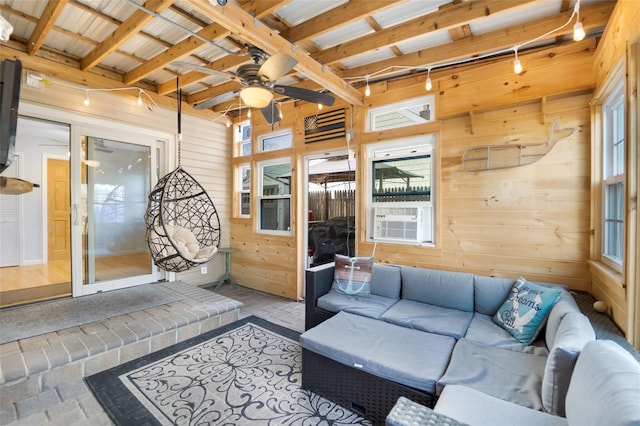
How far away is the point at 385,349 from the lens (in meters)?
1.87

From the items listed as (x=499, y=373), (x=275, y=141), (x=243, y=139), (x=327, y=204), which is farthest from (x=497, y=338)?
(x=243, y=139)

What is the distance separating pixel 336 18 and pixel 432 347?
2660mm

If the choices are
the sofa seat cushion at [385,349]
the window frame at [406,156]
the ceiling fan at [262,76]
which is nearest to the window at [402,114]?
the window frame at [406,156]

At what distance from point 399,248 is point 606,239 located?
1.78 m

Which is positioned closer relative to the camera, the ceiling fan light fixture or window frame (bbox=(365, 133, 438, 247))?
the ceiling fan light fixture

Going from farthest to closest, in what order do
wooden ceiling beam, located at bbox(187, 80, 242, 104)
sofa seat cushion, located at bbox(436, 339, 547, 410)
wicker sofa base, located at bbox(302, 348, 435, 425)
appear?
wooden ceiling beam, located at bbox(187, 80, 242, 104)
wicker sofa base, located at bbox(302, 348, 435, 425)
sofa seat cushion, located at bbox(436, 339, 547, 410)

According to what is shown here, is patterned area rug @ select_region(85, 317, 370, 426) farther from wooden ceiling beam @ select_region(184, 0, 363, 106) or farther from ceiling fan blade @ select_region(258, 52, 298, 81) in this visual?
wooden ceiling beam @ select_region(184, 0, 363, 106)

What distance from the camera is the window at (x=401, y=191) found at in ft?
10.8

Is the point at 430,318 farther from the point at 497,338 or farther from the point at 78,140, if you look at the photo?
the point at 78,140

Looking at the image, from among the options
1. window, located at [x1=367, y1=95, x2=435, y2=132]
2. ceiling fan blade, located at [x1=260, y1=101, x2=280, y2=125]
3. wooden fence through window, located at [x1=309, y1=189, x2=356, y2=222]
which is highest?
window, located at [x1=367, y1=95, x2=435, y2=132]

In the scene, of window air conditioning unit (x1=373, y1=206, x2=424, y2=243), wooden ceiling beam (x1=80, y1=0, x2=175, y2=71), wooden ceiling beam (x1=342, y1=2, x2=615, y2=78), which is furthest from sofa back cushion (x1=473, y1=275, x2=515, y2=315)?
wooden ceiling beam (x1=80, y1=0, x2=175, y2=71)

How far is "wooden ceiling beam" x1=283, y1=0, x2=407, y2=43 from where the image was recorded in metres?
2.19

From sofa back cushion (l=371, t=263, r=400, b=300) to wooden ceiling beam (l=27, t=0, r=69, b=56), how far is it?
3519 mm

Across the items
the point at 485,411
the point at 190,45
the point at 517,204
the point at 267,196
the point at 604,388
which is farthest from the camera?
the point at 267,196
